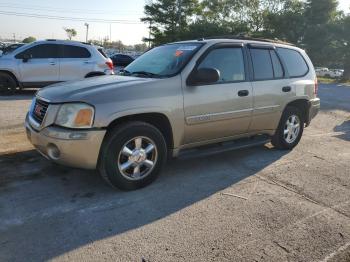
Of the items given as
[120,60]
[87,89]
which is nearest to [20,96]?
[87,89]

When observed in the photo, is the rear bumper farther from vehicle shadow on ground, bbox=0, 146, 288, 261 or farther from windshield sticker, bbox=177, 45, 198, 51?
windshield sticker, bbox=177, 45, 198, 51

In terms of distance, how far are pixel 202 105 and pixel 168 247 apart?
210cm

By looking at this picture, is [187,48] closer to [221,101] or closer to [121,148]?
[221,101]

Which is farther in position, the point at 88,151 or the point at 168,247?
the point at 88,151

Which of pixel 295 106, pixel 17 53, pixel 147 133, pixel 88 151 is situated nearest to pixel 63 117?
pixel 88 151

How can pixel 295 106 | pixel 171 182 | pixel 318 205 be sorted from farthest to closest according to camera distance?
pixel 295 106, pixel 171 182, pixel 318 205

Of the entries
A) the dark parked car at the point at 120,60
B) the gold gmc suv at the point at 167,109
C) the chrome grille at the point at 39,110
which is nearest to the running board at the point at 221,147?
the gold gmc suv at the point at 167,109

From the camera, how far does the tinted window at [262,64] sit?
572 centimetres

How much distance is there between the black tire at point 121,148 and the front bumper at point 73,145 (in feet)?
0.34

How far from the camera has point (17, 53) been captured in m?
11.6

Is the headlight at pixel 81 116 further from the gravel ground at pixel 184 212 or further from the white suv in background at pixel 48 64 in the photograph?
the white suv in background at pixel 48 64

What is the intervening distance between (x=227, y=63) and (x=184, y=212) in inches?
91.5

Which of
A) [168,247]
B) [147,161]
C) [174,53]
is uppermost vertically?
[174,53]

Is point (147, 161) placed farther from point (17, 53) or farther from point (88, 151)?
point (17, 53)
